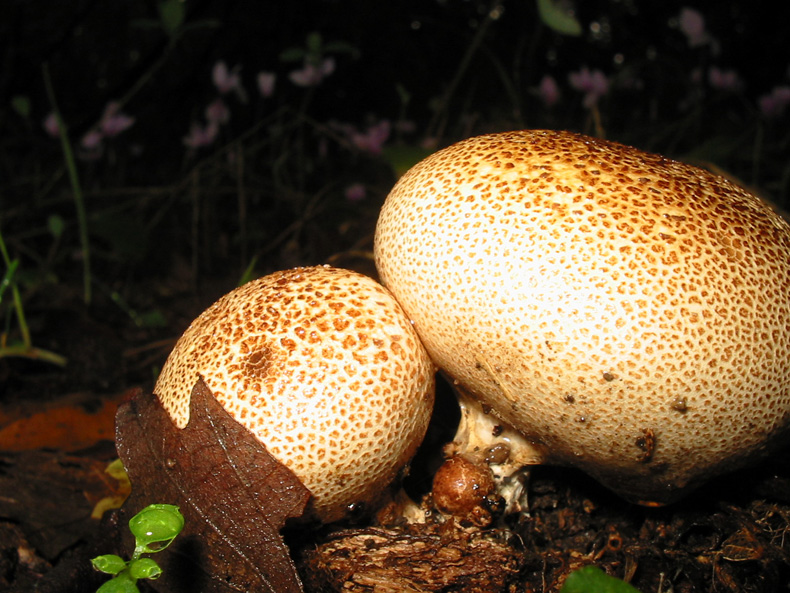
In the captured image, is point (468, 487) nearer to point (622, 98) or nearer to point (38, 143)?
point (38, 143)

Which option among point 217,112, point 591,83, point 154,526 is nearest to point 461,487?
point 154,526

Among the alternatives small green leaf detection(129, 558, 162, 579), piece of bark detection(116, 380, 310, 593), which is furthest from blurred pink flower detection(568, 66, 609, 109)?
small green leaf detection(129, 558, 162, 579)

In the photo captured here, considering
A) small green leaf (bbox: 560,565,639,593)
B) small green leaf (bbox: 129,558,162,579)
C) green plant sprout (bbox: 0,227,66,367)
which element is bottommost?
green plant sprout (bbox: 0,227,66,367)

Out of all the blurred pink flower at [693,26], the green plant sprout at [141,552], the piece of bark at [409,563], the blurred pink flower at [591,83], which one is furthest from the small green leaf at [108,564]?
the blurred pink flower at [693,26]

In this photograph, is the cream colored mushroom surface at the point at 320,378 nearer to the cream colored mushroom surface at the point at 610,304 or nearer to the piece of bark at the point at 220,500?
the piece of bark at the point at 220,500

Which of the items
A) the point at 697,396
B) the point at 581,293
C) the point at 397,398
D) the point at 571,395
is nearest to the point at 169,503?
the point at 397,398

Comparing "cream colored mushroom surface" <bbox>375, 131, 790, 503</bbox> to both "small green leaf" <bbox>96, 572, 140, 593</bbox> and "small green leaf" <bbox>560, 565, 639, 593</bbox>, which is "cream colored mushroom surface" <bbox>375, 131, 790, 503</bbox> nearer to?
"small green leaf" <bbox>560, 565, 639, 593</bbox>
